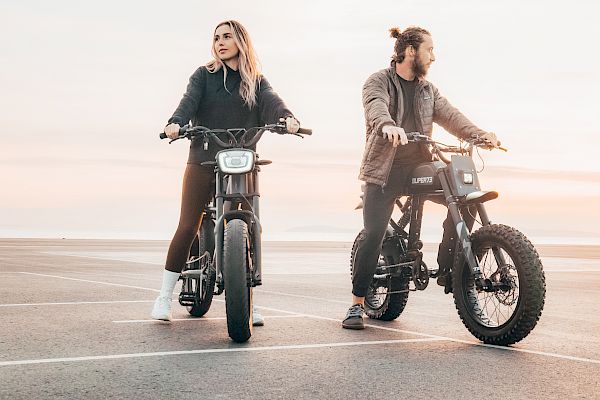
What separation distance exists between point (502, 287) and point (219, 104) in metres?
2.63

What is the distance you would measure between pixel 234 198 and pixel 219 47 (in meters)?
1.35

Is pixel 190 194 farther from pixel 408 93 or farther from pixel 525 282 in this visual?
pixel 525 282

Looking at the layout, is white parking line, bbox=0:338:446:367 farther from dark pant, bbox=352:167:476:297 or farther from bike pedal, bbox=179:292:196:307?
bike pedal, bbox=179:292:196:307

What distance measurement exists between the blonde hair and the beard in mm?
1279

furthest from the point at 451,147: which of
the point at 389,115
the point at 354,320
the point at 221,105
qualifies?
the point at 221,105

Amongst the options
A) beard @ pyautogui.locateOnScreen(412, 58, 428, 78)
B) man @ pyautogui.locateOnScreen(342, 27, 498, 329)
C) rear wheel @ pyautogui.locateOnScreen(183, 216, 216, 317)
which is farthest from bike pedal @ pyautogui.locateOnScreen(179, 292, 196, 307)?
beard @ pyautogui.locateOnScreen(412, 58, 428, 78)

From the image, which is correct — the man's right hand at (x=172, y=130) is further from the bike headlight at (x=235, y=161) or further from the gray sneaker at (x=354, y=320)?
the gray sneaker at (x=354, y=320)

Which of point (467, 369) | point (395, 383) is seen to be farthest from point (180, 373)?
point (467, 369)

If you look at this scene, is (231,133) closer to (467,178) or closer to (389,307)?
(467,178)

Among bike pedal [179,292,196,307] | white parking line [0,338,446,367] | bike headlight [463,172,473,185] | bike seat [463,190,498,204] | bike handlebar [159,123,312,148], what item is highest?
bike handlebar [159,123,312,148]

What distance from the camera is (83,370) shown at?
4.93m

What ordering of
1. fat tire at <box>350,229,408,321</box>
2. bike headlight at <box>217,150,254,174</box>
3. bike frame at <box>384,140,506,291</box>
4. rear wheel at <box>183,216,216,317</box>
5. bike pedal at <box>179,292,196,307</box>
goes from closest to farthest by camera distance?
1. bike headlight at <box>217,150,254,174</box>
2. bike frame at <box>384,140,506,291</box>
3. rear wheel at <box>183,216,216,317</box>
4. bike pedal at <box>179,292,196,307</box>
5. fat tire at <box>350,229,408,321</box>

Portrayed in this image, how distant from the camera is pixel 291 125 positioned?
21.2 feet

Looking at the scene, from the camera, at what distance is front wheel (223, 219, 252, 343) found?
5.81 meters
